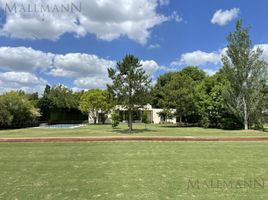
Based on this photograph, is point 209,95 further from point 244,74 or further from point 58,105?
point 58,105

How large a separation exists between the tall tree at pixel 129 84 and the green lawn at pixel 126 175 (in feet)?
56.6

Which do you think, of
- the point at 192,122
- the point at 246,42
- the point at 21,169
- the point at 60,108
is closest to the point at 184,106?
the point at 192,122

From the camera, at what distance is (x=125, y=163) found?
10.2 metres

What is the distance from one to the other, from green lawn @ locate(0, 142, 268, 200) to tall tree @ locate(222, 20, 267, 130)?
2242 cm

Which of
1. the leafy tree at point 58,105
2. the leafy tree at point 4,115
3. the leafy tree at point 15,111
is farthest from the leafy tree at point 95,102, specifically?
the leafy tree at point 4,115

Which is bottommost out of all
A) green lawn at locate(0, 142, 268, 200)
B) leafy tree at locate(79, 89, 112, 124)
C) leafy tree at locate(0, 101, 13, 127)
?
green lawn at locate(0, 142, 268, 200)

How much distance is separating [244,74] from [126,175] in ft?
91.4

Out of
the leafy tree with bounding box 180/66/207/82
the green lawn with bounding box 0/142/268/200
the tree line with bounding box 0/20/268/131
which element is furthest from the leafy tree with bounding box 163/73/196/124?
the green lawn with bounding box 0/142/268/200

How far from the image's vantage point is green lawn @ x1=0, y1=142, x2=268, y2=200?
6.32m

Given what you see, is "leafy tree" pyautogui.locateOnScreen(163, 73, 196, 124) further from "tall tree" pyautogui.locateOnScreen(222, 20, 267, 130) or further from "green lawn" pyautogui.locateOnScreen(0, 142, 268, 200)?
"green lawn" pyautogui.locateOnScreen(0, 142, 268, 200)

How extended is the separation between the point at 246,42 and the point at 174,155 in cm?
2457

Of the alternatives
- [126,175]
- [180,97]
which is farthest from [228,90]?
[126,175]

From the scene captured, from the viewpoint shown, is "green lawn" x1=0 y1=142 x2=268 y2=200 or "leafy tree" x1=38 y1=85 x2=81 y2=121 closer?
"green lawn" x1=0 y1=142 x2=268 y2=200

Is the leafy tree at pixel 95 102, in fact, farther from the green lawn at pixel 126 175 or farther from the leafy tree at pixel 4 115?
the green lawn at pixel 126 175
